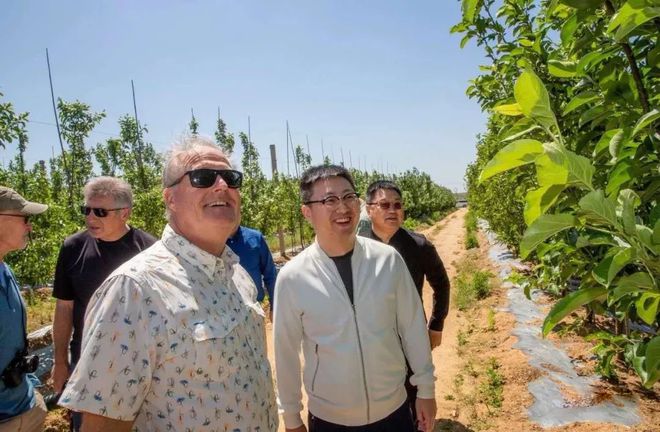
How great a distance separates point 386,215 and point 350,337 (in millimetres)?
1201

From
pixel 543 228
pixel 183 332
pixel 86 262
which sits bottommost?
pixel 183 332

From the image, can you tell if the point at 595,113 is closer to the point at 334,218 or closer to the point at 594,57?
the point at 594,57

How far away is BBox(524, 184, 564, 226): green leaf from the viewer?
879mm

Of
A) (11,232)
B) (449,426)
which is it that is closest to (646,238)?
(11,232)

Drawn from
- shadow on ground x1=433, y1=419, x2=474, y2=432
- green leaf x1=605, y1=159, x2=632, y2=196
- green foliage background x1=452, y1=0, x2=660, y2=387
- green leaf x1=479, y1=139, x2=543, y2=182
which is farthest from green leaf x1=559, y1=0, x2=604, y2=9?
shadow on ground x1=433, y1=419, x2=474, y2=432

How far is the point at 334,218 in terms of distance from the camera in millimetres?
2225

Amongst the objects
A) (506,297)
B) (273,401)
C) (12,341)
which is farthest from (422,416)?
(506,297)

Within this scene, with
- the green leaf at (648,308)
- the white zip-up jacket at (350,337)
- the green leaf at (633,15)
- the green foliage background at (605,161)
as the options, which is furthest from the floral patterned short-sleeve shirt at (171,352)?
the green leaf at (633,15)

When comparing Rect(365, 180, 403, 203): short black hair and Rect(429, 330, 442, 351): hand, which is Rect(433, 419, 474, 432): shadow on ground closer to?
Rect(429, 330, 442, 351): hand

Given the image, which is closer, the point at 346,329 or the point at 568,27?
the point at 568,27

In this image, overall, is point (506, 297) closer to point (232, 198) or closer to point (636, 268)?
point (636, 268)

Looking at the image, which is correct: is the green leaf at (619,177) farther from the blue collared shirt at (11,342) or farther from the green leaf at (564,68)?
the blue collared shirt at (11,342)

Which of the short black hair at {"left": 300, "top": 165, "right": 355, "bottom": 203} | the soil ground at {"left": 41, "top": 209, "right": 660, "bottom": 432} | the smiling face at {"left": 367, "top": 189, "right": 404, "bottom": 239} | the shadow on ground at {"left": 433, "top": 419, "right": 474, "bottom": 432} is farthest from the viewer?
the shadow on ground at {"left": 433, "top": 419, "right": 474, "bottom": 432}

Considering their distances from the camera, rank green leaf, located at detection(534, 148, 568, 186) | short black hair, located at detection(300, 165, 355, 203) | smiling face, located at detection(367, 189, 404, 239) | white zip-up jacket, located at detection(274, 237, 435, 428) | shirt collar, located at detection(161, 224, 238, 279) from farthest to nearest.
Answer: smiling face, located at detection(367, 189, 404, 239)
short black hair, located at detection(300, 165, 355, 203)
white zip-up jacket, located at detection(274, 237, 435, 428)
shirt collar, located at detection(161, 224, 238, 279)
green leaf, located at detection(534, 148, 568, 186)
